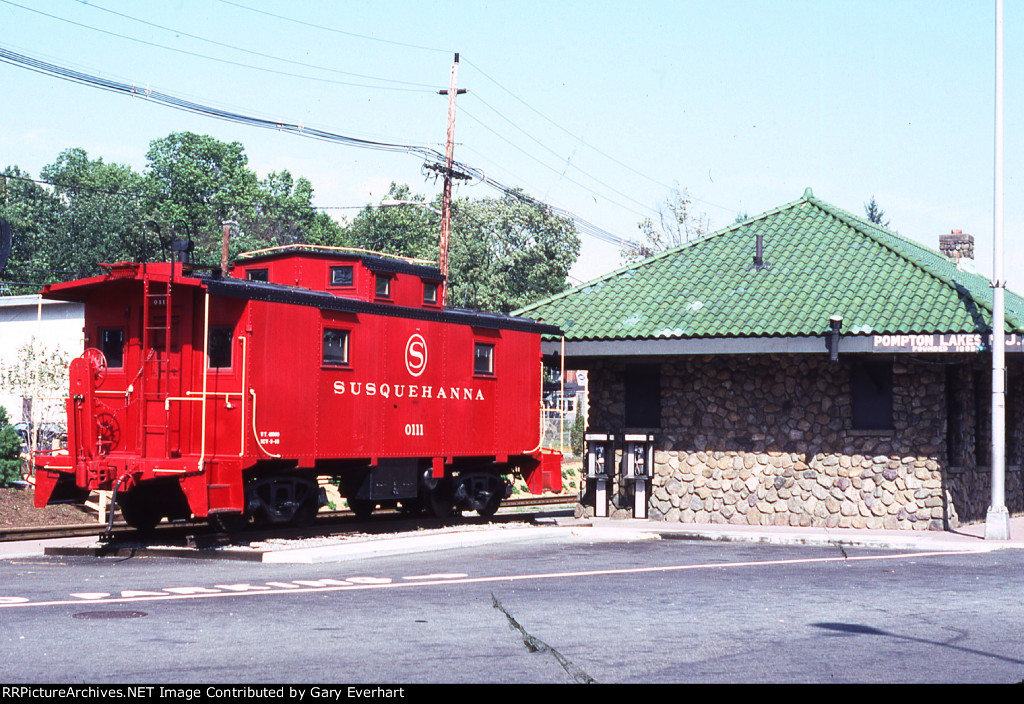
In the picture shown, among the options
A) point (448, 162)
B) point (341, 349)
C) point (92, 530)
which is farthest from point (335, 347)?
point (448, 162)

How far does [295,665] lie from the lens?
8414 millimetres

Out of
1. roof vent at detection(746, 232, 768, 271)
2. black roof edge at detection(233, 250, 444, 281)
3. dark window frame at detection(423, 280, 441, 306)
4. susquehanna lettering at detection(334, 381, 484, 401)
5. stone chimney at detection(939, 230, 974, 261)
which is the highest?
stone chimney at detection(939, 230, 974, 261)

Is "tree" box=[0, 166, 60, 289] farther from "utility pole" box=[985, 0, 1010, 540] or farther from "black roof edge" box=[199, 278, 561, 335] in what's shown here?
"utility pole" box=[985, 0, 1010, 540]

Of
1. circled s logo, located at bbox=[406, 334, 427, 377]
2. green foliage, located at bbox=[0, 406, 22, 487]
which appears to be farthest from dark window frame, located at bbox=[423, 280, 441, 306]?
green foliage, located at bbox=[0, 406, 22, 487]

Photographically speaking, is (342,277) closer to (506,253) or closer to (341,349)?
(341,349)

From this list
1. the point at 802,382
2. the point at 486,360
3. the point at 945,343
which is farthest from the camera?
the point at 486,360

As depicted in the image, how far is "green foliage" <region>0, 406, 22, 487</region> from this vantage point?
22.3 metres

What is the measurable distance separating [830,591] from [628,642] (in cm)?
424

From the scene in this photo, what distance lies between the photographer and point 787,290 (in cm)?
2209

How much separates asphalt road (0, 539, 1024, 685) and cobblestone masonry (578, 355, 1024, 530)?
4.33 metres

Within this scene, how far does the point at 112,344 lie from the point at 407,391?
15.1 feet

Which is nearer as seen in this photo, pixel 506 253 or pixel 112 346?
pixel 112 346

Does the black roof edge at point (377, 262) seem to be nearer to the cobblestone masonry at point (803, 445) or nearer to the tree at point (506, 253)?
the cobblestone masonry at point (803, 445)
